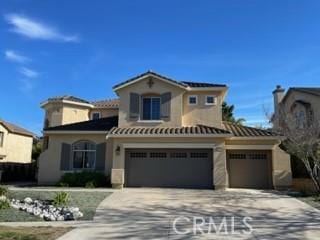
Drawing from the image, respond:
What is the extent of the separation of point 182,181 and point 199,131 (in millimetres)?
3283

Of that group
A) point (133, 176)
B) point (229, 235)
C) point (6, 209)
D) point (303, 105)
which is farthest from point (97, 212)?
point (303, 105)

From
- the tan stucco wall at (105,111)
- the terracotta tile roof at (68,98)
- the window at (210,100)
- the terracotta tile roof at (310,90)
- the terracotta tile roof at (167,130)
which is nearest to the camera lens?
the terracotta tile roof at (167,130)

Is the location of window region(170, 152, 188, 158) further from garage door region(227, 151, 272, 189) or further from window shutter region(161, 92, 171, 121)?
garage door region(227, 151, 272, 189)

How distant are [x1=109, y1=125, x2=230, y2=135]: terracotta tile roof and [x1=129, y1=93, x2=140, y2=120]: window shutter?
2.88 ft

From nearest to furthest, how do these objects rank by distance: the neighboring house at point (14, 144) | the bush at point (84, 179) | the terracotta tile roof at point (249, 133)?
the bush at point (84, 179), the terracotta tile roof at point (249, 133), the neighboring house at point (14, 144)

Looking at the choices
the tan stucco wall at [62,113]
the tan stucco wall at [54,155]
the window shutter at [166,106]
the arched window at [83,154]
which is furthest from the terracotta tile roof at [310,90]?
the tan stucco wall at [62,113]

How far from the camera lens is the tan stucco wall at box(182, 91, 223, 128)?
22.7 meters

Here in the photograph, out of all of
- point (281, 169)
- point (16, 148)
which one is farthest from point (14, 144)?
point (281, 169)

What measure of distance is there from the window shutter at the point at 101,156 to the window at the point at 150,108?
3393 mm

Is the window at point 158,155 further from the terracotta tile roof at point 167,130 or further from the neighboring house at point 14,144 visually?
the neighboring house at point 14,144

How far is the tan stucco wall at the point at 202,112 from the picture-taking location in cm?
2270

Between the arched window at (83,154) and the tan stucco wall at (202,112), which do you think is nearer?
the arched window at (83,154)

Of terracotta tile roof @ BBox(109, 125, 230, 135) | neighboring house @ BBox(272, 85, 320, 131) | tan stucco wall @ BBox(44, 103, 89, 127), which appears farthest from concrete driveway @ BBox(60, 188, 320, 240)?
tan stucco wall @ BBox(44, 103, 89, 127)

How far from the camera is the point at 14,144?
37.1 metres
